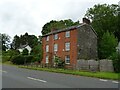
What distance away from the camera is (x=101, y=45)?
7238 cm

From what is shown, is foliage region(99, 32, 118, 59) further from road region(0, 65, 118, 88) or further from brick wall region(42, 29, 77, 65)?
road region(0, 65, 118, 88)

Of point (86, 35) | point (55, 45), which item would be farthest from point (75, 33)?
point (55, 45)

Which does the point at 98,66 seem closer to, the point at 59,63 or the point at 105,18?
the point at 59,63

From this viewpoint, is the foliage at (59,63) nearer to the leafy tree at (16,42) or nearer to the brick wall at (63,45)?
the brick wall at (63,45)

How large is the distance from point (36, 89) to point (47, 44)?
53.3 meters

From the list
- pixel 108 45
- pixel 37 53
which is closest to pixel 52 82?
pixel 108 45

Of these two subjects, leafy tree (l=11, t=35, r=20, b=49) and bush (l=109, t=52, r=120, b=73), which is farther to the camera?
leafy tree (l=11, t=35, r=20, b=49)

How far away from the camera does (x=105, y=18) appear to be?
80.0 meters

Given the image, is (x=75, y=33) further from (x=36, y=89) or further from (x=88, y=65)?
(x=36, y=89)

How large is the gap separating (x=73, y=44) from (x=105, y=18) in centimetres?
2404

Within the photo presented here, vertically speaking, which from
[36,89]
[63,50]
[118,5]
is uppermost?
[118,5]

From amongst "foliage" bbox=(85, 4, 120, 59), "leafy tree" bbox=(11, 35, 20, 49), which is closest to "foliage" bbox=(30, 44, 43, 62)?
"foliage" bbox=(85, 4, 120, 59)

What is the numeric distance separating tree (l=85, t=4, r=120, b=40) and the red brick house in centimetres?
1615

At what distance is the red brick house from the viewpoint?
194ft
